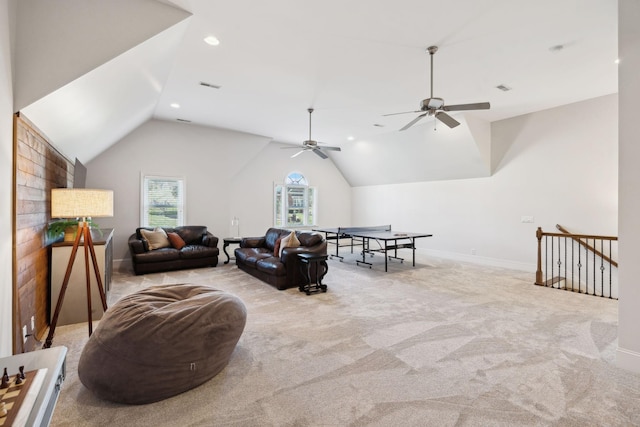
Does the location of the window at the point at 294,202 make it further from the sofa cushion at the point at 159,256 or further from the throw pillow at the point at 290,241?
the throw pillow at the point at 290,241

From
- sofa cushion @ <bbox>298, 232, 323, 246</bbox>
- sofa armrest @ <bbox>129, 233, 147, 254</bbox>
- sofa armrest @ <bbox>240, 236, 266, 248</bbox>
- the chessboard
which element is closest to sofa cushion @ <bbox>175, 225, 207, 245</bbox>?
sofa armrest @ <bbox>129, 233, 147, 254</bbox>

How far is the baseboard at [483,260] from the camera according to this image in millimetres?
6242

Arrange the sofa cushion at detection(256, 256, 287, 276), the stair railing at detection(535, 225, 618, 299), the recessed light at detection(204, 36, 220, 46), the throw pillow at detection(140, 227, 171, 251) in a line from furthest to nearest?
the throw pillow at detection(140, 227, 171, 251) → the stair railing at detection(535, 225, 618, 299) → the sofa cushion at detection(256, 256, 287, 276) → the recessed light at detection(204, 36, 220, 46)

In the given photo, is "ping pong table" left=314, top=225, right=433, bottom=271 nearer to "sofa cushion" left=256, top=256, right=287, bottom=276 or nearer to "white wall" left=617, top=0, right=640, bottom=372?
"sofa cushion" left=256, top=256, right=287, bottom=276

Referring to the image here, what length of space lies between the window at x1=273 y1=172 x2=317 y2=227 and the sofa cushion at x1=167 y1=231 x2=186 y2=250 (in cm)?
299

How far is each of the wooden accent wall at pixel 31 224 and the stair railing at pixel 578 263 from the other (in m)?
6.66

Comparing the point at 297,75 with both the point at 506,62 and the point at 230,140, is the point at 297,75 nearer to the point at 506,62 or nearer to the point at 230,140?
the point at 506,62

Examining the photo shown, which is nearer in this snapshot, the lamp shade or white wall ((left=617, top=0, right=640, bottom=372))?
white wall ((left=617, top=0, right=640, bottom=372))

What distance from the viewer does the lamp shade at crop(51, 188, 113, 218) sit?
9.04 feet

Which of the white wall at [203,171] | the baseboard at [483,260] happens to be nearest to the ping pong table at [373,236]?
the baseboard at [483,260]

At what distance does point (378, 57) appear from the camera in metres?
3.77

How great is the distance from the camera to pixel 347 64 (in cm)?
397

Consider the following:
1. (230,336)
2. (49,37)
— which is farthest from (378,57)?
(230,336)

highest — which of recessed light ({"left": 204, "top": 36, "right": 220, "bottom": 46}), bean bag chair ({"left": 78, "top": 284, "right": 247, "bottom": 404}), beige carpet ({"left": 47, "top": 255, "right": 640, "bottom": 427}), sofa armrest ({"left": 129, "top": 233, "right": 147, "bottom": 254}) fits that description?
recessed light ({"left": 204, "top": 36, "right": 220, "bottom": 46})
